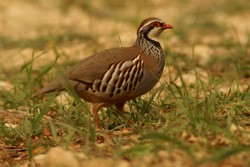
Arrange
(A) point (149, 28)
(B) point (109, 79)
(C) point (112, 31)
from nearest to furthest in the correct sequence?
(B) point (109, 79) → (A) point (149, 28) → (C) point (112, 31)

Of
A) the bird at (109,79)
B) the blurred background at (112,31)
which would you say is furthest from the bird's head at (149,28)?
the bird at (109,79)

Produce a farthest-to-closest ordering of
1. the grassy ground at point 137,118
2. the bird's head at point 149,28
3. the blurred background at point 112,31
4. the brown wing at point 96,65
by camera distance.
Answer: the blurred background at point 112,31
the bird's head at point 149,28
the brown wing at point 96,65
the grassy ground at point 137,118

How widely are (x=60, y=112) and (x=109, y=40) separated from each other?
125 inches

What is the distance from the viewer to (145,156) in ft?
10.1

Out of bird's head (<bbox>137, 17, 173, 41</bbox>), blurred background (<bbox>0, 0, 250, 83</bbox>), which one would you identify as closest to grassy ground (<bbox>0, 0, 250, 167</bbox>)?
blurred background (<bbox>0, 0, 250, 83</bbox>)

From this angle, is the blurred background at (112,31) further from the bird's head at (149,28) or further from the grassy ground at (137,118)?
the bird's head at (149,28)

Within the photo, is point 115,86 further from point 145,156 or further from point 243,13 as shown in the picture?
point 243,13

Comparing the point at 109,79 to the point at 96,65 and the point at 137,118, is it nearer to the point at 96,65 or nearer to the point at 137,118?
the point at 96,65

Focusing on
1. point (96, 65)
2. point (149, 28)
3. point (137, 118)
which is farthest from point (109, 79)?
point (149, 28)

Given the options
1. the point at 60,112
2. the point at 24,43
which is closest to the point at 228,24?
the point at 24,43

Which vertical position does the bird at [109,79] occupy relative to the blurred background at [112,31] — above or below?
below

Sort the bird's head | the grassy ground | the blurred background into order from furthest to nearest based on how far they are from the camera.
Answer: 1. the blurred background
2. the bird's head
3. the grassy ground

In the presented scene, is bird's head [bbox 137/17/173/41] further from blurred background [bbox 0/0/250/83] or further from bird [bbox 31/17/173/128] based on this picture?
bird [bbox 31/17/173/128]

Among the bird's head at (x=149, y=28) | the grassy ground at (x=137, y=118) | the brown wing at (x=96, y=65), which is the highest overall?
the bird's head at (x=149, y=28)
